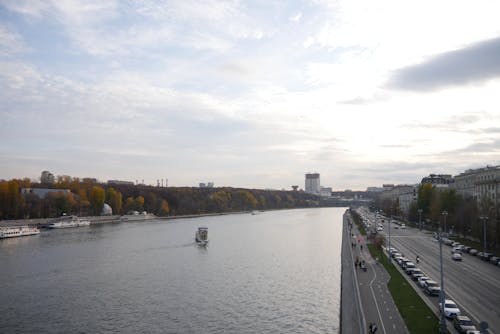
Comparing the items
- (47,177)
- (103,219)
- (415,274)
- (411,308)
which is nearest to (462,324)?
(411,308)

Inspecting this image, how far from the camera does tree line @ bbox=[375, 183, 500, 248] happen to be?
3897cm

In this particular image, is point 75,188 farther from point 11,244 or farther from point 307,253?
point 307,253

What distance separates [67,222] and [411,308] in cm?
6087

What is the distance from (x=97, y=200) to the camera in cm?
8475

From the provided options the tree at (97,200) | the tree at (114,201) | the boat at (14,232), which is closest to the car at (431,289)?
the boat at (14,232)

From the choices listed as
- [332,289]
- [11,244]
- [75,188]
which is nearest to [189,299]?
[332,289]

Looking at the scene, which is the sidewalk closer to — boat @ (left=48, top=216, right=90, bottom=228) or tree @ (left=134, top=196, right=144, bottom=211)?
boat @ (left=48, top=216, right=90, bottom=228)

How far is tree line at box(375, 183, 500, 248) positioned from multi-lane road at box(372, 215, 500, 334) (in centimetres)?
332

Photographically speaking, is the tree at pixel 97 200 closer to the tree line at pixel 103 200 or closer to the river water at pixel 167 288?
the tree line at pixel 103 200

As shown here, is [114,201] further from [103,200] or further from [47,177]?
[47,177]

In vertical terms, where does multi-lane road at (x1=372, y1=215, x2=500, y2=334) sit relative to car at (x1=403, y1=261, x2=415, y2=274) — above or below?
below

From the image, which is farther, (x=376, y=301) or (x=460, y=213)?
(x=460, y=213)

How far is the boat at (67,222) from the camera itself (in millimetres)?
67125

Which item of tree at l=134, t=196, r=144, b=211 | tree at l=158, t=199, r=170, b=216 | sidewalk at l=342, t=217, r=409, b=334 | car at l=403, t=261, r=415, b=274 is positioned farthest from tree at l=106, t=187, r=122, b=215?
car at l=403, t=261, r=415, b=274
